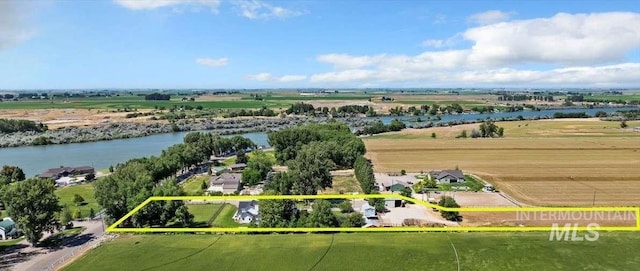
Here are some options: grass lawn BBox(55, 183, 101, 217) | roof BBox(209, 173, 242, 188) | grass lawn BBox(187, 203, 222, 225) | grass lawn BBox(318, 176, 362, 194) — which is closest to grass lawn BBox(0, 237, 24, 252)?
grass lawn BBox(55, 183, 101, 217)

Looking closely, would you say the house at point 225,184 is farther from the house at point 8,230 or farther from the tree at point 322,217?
the house at point 8,230

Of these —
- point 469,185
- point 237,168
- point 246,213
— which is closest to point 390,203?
point 246,213

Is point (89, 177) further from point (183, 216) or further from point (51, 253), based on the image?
point (183, 216)

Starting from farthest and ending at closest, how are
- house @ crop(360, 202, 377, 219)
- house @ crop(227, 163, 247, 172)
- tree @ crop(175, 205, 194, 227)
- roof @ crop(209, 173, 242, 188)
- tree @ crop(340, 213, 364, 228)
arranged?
house @ crop(227, 163, 247, 172) < roof @ crop(209, 173, 242, 188) < house @ crop(360, 202, 377, 219) < tree @ crop(175, 205, 194, 227) < tree @ crop(340, 213, 364, 228)

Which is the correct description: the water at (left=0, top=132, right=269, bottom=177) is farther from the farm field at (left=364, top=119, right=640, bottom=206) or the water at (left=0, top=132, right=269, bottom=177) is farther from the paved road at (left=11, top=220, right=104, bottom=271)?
the paved road at (left=11, top=220, right=104, bottom=271)

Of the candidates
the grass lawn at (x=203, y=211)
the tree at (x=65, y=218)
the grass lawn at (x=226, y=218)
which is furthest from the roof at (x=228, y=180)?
the tree at (x=65, y=218)

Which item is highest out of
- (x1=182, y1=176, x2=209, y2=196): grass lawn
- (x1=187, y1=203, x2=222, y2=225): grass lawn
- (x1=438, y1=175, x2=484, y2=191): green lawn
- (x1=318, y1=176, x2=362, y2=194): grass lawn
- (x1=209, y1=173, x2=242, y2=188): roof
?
(x1=209, y1=173, x2=242, y2=188): roof
